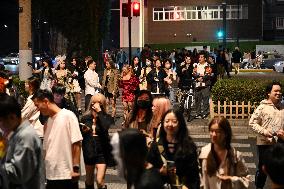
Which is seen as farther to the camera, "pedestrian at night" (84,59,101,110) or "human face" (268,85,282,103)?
"pedestrian at night" (84,59,101,110)

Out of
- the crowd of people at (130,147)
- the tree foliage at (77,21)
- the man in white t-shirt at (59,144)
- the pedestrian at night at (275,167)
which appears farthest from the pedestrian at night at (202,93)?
the tree foliage at (77,21)

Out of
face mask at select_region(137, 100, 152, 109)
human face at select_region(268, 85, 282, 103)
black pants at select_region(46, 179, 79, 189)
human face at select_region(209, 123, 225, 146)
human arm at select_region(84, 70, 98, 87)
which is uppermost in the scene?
human arm at select_region(84, 70, 98, 87)

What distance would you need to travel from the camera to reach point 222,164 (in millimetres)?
7434

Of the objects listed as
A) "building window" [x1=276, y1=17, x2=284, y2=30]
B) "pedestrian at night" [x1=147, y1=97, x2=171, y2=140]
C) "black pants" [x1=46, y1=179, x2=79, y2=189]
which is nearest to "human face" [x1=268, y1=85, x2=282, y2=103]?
"pedestrian at night" [x1=147, y1=97, x2=171, y2=140]

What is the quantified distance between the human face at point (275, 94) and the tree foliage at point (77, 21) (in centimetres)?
3071

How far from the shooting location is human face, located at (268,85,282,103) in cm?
1016

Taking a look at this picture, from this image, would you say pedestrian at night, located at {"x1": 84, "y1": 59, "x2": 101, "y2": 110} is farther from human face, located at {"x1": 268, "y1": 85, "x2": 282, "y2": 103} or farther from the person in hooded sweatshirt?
human face, located at {"x1": 268, "y1": 85, "x2": 282, "y2": 103}

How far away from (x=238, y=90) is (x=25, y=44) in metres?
10.0

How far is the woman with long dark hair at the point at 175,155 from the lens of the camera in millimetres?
7684

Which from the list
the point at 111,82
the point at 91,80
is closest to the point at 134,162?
the point at 91,80

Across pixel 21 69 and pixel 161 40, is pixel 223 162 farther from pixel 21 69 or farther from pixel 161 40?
pixel 161 40

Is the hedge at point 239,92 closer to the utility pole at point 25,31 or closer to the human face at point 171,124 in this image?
the utility pole at point 25,31

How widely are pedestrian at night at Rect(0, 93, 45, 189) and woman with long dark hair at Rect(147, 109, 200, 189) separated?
122 cm

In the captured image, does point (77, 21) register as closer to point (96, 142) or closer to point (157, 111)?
point (96, 142)
